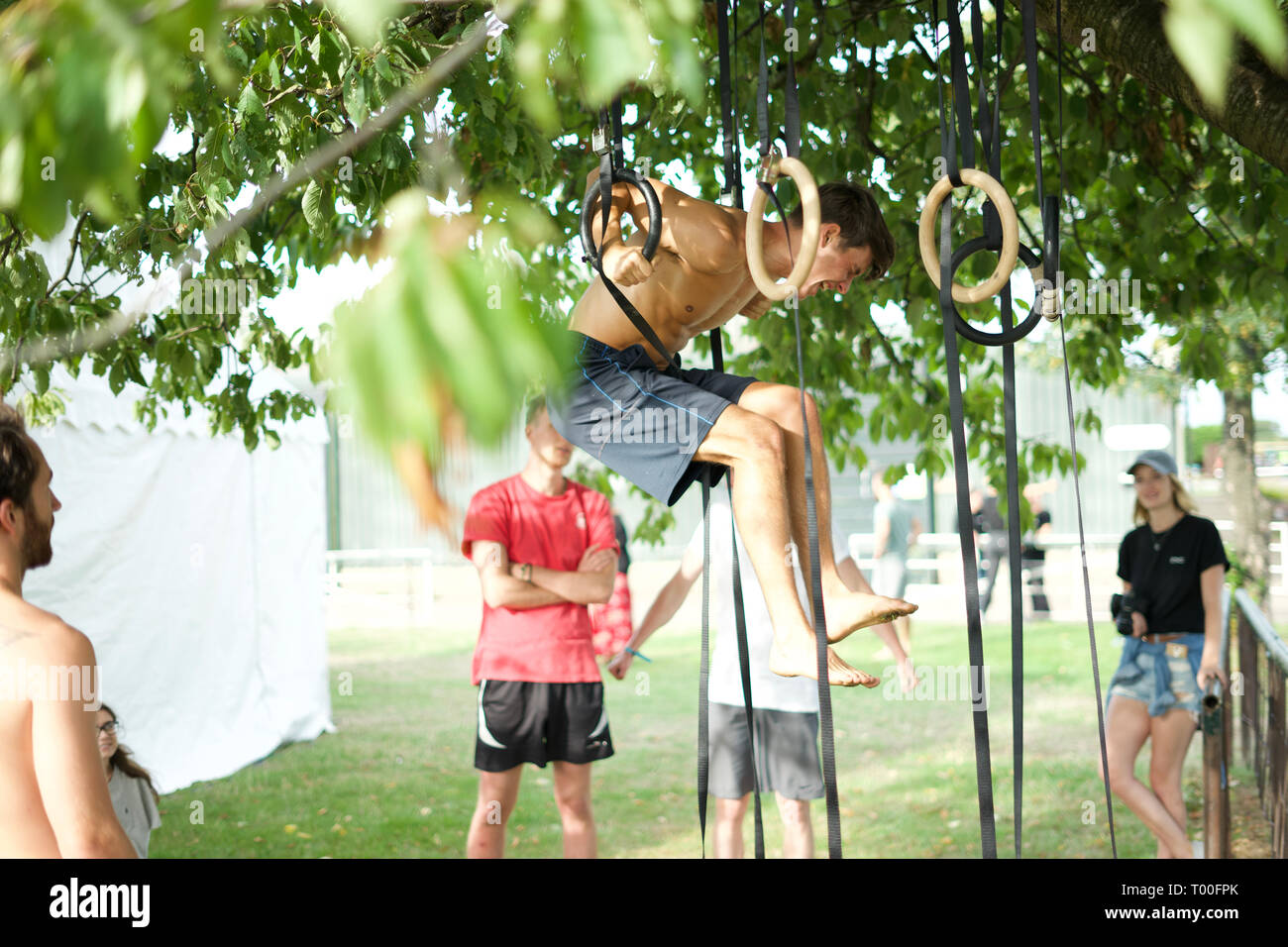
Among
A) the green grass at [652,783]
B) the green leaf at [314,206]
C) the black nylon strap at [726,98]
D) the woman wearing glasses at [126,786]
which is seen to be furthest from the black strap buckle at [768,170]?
the green grass at [652,783]

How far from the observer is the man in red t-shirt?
4066 mm

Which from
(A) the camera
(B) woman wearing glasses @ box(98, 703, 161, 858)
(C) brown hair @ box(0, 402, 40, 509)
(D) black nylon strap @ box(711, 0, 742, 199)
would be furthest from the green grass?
(D) black nylon strap @ box(711, 0, 742, 199)

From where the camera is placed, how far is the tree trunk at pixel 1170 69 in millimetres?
2660

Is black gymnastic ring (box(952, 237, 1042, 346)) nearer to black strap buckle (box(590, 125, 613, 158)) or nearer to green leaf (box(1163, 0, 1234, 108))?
black strap buckle (box(590, 125, 613, 158))

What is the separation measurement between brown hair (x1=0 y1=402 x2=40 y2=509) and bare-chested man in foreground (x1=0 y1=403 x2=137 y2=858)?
0.17 m

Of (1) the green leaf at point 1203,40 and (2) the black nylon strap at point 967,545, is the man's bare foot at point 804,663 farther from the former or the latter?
(1) the green leaf at point 1203,40

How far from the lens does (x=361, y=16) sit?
61 cm

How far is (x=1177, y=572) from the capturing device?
4.64 metres

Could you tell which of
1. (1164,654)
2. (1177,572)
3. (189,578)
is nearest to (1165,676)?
(1164,654)

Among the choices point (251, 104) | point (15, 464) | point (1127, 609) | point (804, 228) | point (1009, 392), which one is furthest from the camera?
point (1127, 609)

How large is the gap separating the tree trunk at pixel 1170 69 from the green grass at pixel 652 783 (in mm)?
3638

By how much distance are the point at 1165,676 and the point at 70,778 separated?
4134mm

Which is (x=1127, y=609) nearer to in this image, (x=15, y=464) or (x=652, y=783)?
(x=652, y=783)

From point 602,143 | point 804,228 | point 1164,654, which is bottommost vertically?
point 1164,654
